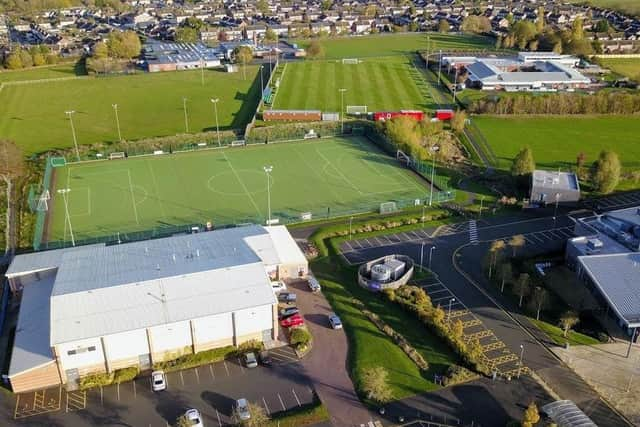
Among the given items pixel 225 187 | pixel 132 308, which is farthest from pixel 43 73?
pixel 132 308

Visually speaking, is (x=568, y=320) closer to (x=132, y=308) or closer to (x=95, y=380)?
(x=132, y=308)

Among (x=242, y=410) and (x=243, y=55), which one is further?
(x=243, y=55)

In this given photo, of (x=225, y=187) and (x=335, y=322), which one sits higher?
(x=225, y=187)

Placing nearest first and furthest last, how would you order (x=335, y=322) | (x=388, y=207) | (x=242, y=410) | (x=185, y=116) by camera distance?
(x=242, y=410) < (x=335, y=322) < (x=388, y=207) < (x=185, y=116)

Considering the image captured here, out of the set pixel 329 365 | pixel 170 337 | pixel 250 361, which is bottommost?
pixel 329 365

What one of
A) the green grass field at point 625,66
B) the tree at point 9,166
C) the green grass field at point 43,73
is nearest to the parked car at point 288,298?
the tree at point 9,166

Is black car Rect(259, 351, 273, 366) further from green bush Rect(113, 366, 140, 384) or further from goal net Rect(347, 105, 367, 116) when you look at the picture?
goal net Rect(347, 105, 367, 116)

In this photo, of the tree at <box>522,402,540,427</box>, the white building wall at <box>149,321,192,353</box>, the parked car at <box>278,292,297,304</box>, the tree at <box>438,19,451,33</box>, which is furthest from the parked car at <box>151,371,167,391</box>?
the tree at <box>438,19,451,33</box>
